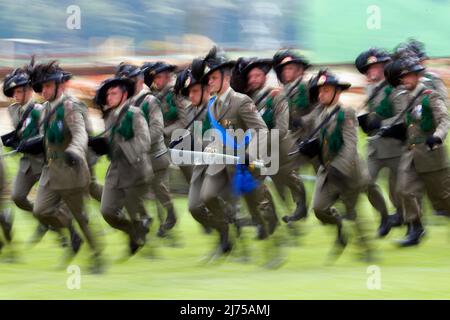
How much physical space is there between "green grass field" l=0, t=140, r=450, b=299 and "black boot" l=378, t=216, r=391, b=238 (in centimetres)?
10

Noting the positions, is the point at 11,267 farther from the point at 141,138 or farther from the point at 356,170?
the point at 356,170

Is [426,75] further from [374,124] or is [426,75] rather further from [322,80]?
[322,80]

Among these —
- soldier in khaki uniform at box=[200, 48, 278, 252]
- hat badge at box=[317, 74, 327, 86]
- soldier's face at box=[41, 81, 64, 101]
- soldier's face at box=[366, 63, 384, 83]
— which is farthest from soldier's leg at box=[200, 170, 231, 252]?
soldier's face at box=[366, 63, 384, 83]

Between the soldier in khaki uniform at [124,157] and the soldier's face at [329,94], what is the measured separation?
151cm

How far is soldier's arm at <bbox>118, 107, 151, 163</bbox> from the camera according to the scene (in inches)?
436

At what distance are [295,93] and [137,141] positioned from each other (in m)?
2.61

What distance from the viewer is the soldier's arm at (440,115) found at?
37.2 feet

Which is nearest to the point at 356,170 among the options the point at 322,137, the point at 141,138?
the point at 322,137

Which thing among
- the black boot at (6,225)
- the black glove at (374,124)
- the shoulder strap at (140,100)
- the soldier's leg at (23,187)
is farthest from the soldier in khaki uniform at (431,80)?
the black boot at (6,225)

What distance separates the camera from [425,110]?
37.9 ft

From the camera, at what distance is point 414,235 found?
40.4 feet

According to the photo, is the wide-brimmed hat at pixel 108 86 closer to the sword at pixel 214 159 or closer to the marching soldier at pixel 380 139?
the sword at pixel 214 159

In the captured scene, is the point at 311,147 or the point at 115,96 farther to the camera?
the point at 115,96

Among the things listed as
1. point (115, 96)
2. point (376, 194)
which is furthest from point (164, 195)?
point (115, 96)
